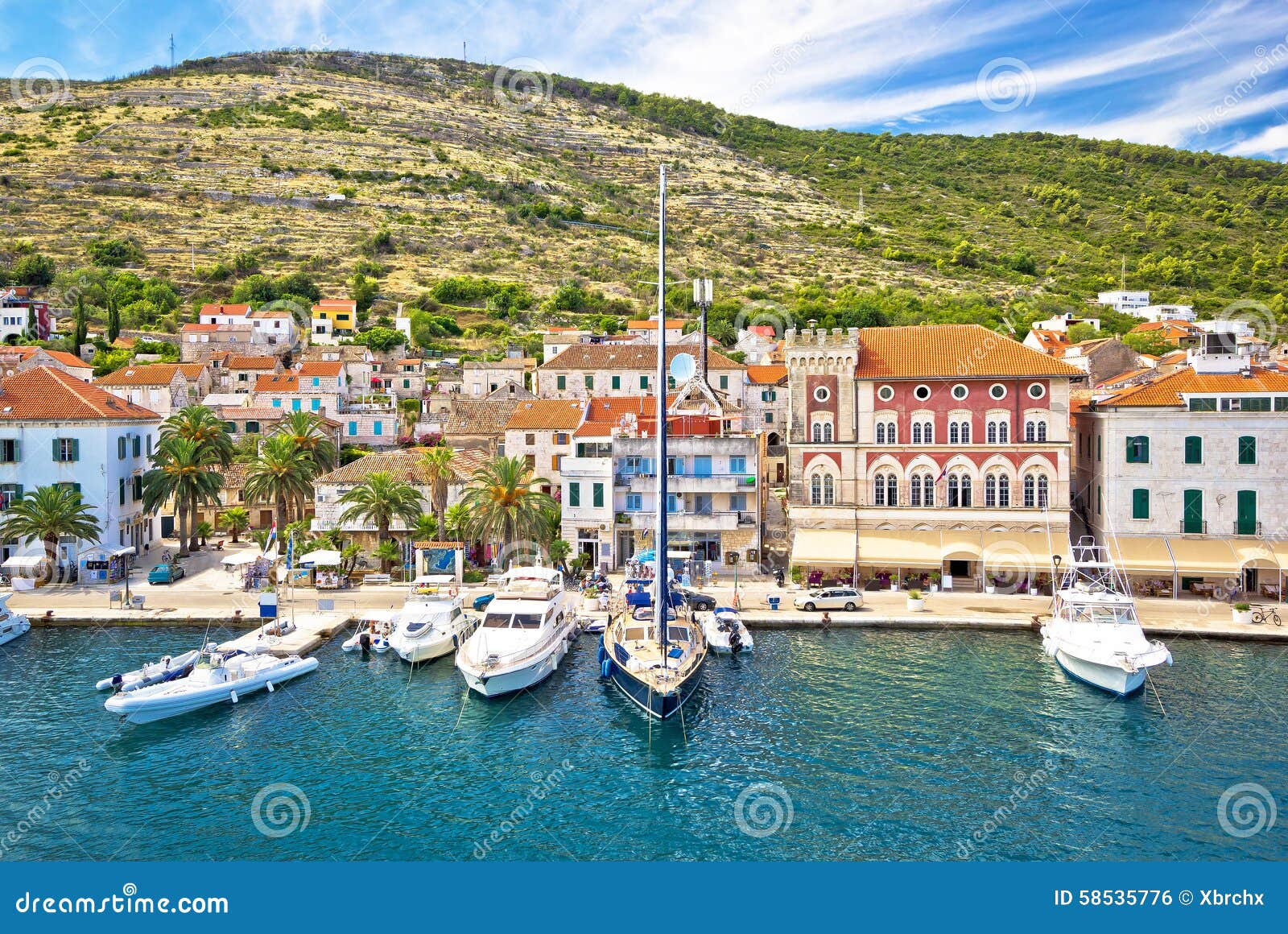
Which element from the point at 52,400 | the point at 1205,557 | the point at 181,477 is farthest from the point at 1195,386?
the point at 52,400

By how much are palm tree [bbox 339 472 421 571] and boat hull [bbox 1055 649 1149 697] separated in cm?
3236

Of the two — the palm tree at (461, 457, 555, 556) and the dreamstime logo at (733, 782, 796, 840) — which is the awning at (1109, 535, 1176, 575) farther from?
the palm tree at (461, 457, 555, 556)

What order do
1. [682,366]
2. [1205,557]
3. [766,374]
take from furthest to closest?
[766,374] < [682,366] < [1205,557]

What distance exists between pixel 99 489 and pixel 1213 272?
16044 centimetres

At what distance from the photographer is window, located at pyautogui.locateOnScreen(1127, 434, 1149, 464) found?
46.2 metres

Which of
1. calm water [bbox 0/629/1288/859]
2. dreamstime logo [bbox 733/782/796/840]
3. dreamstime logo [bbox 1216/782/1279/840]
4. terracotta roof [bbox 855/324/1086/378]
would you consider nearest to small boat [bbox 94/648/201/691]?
calm water [bbox 0/629/1288/859]

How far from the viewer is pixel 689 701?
31.9m

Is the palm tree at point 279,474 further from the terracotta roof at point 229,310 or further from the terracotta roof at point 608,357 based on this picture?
the terracotta roof at point 229,310

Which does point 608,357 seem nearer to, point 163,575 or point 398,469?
point 398,469

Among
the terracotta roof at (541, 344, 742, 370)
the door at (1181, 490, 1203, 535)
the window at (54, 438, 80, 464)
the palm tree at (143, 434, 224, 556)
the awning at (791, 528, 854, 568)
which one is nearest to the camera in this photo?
the door at (1181, 490, 1203, 535)

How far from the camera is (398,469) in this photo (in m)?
54.0

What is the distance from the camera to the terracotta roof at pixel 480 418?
6688 cm

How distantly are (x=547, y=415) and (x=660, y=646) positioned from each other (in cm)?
2985

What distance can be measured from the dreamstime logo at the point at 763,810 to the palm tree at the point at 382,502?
28.8 meters
